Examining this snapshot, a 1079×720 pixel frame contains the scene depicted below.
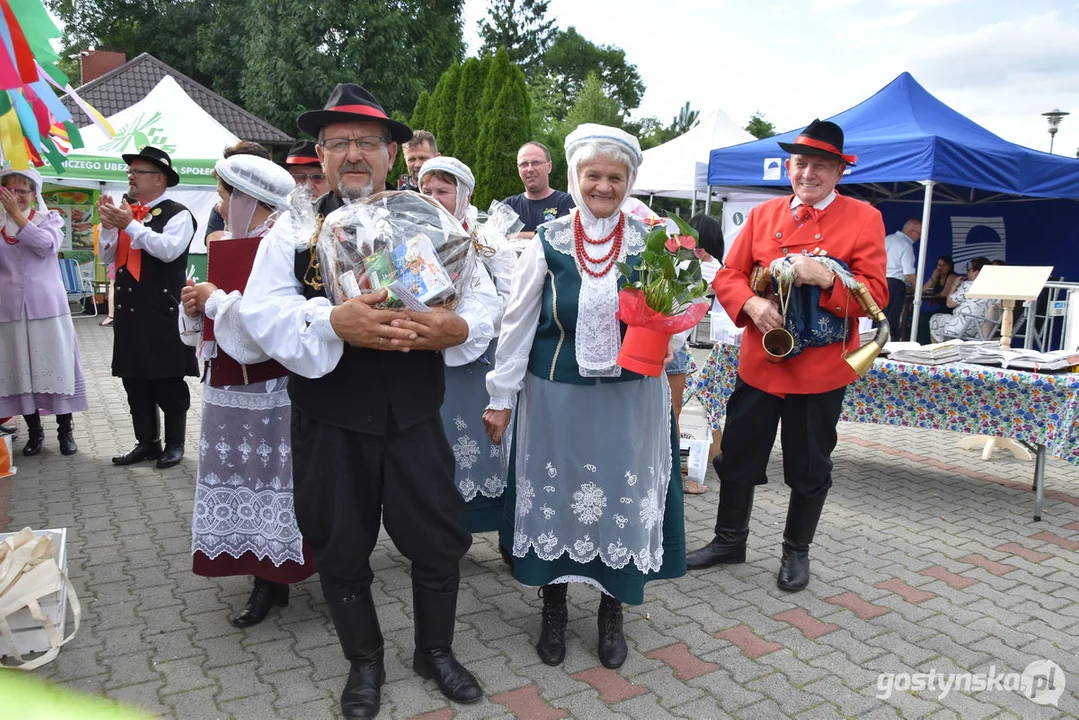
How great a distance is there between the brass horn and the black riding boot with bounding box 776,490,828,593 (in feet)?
2.27

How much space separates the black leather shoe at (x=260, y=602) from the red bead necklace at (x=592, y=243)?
6.13 ft

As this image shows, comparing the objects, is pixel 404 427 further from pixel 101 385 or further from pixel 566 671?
pixel 101 385

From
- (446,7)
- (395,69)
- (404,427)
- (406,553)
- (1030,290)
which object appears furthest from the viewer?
(446,7)

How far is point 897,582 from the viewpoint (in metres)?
3.90

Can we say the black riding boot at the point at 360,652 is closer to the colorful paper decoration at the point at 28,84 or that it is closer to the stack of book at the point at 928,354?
the colorful paper decoration at the point at 28,84

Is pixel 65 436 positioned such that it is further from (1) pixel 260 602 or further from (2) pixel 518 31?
(2) pixel 518 31

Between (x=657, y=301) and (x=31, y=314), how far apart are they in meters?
4.66

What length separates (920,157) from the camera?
325 inches

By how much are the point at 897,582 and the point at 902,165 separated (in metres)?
5.89

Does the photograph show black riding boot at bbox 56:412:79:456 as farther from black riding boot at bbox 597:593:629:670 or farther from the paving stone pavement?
black riding boot at bbox 597:593:629:670

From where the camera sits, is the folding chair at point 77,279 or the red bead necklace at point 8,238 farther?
the folding chair at point 77,279

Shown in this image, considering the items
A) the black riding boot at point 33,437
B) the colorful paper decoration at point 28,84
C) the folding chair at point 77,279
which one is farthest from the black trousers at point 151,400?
the folding chair at point 77,279

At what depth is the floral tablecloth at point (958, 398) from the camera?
4.61m

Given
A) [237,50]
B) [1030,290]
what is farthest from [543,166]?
[237,50]
